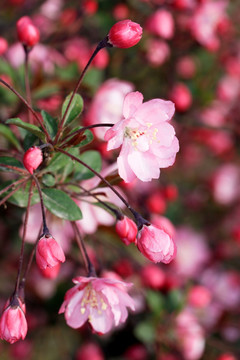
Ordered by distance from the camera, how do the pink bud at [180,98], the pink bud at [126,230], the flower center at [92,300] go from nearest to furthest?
the pink bud at [126,230] → the flower center at [92,300] → the pink bud at [180,98]

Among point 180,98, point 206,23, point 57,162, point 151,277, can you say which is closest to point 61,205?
point 57,162

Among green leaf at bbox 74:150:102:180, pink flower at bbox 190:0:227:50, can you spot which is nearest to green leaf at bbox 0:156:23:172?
green leaf at bbox 74:150:102:180

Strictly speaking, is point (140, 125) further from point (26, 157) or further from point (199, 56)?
point (199, 56)

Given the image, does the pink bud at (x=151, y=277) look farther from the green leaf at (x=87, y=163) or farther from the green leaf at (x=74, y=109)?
the green leaf at (x=74, y=109)

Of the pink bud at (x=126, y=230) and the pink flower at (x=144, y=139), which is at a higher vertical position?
the pink flower at (x=144, y=139)

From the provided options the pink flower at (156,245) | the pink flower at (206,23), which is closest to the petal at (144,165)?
the pink flower at (156,245)
